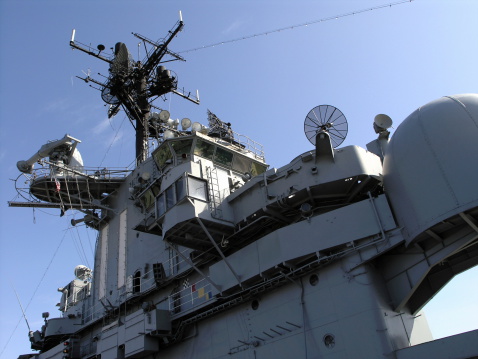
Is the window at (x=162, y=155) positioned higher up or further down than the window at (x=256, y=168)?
higher up

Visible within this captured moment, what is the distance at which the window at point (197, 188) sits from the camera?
13.7 m


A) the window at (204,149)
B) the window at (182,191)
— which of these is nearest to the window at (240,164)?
the window at (204,149)

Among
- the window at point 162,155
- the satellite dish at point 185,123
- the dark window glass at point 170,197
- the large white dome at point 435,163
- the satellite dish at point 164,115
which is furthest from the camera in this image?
the satellite dish at point 164,115

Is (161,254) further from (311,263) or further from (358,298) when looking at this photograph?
(358,298)

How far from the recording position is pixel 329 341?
36.0ft

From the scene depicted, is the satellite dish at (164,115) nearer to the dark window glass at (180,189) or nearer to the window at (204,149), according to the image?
the window at (204,149)

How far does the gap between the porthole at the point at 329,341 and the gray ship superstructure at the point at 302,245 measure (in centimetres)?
4

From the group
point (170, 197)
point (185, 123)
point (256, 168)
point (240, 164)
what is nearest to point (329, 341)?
point (170, 197)

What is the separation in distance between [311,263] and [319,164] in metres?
2.89

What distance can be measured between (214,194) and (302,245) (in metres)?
3.85

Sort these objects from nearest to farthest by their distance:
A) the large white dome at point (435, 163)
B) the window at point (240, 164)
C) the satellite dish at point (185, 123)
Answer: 1. the large white dome at point (435, 163)
2. the window at point (240, 164)
3. the satellite dish at point (185, 123)

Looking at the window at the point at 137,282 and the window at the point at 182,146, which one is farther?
the window at the point at 137,282

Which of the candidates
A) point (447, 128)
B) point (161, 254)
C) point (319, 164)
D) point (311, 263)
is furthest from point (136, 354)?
point (447, 128)

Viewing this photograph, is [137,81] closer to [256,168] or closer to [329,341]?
[256,168]
